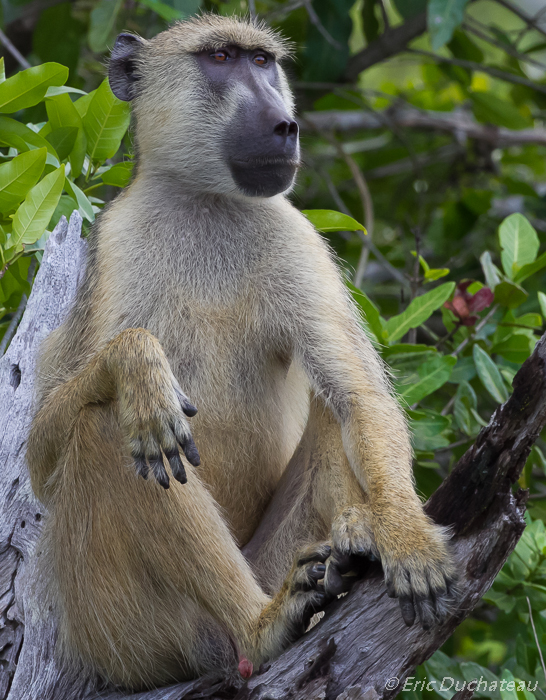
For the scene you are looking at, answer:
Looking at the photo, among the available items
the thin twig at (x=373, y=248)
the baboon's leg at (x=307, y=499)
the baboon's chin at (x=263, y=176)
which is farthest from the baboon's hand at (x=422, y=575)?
the thin twig at (x=373, y=248)

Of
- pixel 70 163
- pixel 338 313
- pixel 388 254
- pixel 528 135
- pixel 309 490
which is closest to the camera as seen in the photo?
pixel 309 490

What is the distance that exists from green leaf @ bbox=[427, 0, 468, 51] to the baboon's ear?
8.38 ft

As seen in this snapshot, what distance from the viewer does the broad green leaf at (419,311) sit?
4734 millimetres

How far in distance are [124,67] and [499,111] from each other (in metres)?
4.15

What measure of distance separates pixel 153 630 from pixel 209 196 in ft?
7.57

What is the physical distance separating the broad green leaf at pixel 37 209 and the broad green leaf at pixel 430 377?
7.34 ft

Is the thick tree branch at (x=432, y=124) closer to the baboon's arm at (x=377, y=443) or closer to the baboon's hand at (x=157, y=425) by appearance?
Result: the baboon's arm at (x=377, y=443)

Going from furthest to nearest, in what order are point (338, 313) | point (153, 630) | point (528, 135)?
point (528, 135)
point (338, 313)
point (153, 630)

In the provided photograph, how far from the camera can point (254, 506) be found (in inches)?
163

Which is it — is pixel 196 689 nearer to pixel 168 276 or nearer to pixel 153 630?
pixel 153 630

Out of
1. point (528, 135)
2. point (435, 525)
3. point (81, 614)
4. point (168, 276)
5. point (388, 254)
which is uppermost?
point (168, 276)

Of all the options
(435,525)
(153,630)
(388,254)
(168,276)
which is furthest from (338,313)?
(388,254)

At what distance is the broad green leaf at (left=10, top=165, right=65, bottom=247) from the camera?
4094mm

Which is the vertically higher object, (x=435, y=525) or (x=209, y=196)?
(x=209, y=196)
